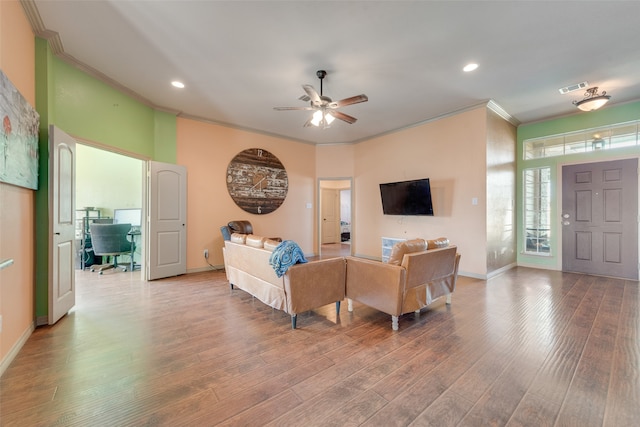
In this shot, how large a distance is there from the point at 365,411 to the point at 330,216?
307 inches

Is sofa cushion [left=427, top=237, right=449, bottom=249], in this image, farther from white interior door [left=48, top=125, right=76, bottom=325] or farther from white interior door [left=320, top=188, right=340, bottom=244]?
white interior door [left=320, top=188, right=340, bottom=244]

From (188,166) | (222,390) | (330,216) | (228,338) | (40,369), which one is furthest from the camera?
(330,216)

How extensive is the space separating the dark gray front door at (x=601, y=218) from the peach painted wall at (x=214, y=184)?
5.63 meters

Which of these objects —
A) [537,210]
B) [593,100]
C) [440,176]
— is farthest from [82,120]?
[537,210]

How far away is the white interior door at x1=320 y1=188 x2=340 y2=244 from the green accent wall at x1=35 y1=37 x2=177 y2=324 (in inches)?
→ 209

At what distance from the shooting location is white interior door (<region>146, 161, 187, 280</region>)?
4.22m

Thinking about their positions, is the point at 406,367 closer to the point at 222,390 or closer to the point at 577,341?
the point at 222,390

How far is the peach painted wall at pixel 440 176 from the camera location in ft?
14.2

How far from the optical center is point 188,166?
188 inches

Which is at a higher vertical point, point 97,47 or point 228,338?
point 97,47

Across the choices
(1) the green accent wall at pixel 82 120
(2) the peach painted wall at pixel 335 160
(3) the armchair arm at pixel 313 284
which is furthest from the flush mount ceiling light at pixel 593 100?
(1) the green accent wall at pixel 82 120

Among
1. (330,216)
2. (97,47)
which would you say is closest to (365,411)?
(97,47)

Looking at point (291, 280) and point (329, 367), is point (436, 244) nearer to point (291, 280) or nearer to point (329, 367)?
point (291, 280)

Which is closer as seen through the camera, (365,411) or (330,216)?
(365,411)
